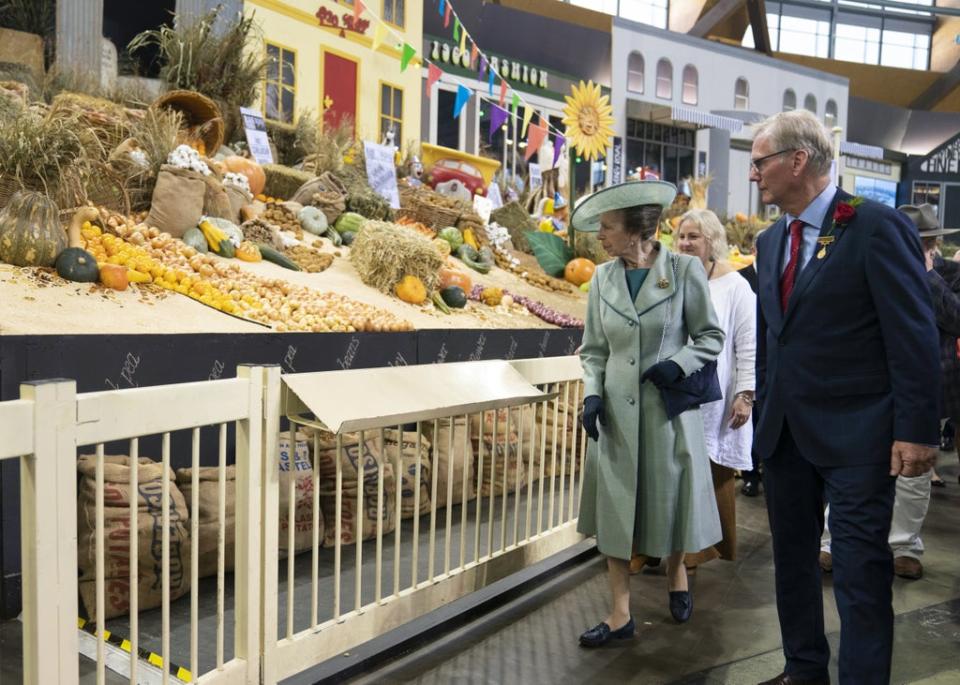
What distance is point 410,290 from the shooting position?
527 centimetres

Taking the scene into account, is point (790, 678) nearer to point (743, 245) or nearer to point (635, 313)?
point (635, 313)

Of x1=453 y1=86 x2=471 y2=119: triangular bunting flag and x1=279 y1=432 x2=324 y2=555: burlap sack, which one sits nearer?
x1=279 y1=432 x2=324 y2=555: burlap sack

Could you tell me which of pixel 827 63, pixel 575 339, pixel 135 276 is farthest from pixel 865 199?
pixel 827 63

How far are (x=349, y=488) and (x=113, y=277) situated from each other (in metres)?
1.51

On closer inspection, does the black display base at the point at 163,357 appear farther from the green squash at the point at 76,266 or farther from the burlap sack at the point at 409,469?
the green squash at the point at 76,266

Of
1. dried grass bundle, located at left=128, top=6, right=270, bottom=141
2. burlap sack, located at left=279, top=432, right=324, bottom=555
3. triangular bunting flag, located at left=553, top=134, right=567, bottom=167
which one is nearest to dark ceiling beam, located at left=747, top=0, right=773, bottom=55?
triangular bunting flag, located at left=553, top=134, right=567, bottom=167

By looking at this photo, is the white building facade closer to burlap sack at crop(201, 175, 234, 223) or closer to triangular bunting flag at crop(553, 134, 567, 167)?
triangular bunting flag at crop(553, 134, 567, 167)

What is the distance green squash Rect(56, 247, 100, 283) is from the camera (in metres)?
3.59

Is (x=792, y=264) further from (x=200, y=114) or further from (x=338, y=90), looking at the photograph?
(x=338, y=90)

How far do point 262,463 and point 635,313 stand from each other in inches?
48.8

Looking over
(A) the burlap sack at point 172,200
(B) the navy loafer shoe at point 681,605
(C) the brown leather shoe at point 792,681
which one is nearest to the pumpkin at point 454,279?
(A) the burlap sack at point 172,200

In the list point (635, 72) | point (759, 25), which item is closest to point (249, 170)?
point (635, 72)

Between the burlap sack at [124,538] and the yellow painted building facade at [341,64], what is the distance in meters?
5.87

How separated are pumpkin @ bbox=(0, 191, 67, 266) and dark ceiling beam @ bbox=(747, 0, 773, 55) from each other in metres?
15.7
